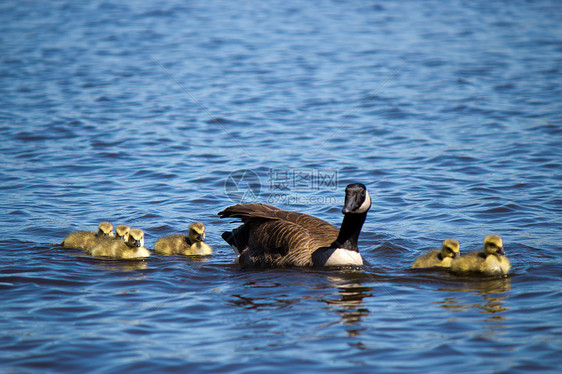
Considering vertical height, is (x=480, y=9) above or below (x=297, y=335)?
above

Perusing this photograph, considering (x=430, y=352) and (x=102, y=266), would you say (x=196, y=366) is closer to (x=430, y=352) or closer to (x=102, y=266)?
(x=430, y=352)

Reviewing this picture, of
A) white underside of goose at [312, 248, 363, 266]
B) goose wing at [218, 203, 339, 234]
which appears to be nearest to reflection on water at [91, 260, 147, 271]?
goose wing at [218, 203, 339, 234]

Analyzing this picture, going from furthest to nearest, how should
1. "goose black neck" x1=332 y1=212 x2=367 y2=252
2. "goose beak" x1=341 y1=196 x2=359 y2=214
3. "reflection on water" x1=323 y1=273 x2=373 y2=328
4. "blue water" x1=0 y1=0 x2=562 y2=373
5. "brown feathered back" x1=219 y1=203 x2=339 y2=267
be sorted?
"brown feathered back" x1=219 y1=203 x2=339 y2=267 < "goose black neck" x1=332 y1=212 x2=367 y2=252 < "goose beak" x1=341 y1=196 x2=359 y2=214 < "reflection on water" x1=323 y1=273 x2=373 y2=328 < "blue water" x1=0 y1=0 x2=562 y2=373

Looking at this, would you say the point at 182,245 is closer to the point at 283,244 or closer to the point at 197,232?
the point at 197,232

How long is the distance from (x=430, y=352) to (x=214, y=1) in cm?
3093

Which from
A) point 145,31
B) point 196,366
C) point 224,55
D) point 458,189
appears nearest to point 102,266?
point 196,366

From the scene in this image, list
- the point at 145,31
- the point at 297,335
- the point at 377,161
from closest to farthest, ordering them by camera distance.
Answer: the point at 297,335 < the point at 377,161 < the point at 145,31

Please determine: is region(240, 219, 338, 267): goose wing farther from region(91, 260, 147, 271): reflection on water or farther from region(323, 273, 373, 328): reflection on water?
region(91, 260, 147, 271): reflection on water

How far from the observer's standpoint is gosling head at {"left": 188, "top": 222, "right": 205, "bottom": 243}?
862 cm

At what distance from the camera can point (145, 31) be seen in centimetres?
2669

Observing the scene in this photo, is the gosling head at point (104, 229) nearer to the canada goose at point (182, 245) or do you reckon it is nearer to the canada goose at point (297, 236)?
the canada goose at point (182, 245)

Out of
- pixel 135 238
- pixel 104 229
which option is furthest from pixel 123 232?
pixel 104 229

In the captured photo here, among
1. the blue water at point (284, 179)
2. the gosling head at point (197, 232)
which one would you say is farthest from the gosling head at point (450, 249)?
the gosling head at point (197, 232)

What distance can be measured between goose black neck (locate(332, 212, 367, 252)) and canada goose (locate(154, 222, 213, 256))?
1.93m
